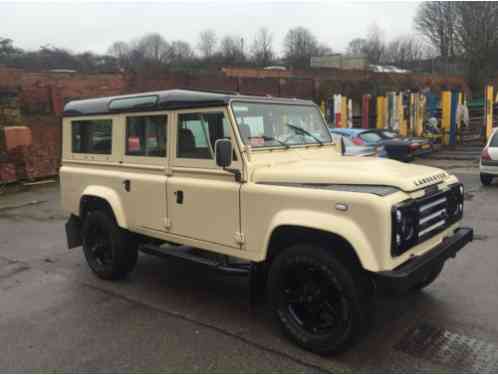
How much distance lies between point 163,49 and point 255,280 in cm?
4232

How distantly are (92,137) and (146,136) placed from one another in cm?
108

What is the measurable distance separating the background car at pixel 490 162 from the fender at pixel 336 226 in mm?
9500

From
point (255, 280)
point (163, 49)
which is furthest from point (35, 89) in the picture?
point (163, 49)

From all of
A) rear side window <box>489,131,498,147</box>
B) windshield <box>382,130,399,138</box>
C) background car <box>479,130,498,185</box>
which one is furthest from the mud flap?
windshield <box>382,130,399,138</box>

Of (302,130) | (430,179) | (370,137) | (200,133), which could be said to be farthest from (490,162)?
(200,133)

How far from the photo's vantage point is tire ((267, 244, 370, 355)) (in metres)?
3.41

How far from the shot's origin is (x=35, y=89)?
16891 mm

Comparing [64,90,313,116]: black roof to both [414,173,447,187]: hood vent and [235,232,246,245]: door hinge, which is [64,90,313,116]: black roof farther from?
[414,173,447,187]: hood vent

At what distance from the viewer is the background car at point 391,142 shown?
46.0ft

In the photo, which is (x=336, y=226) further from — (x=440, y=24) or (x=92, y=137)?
(x=440, y=24)

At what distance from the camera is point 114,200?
523 cm

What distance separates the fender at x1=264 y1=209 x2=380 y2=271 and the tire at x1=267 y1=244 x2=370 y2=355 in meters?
0.21

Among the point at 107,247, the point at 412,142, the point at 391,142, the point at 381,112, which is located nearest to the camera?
the point at 107,247

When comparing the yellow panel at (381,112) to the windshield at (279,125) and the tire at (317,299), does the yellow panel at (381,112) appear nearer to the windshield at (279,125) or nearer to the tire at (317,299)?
the windshield at (279,125)
